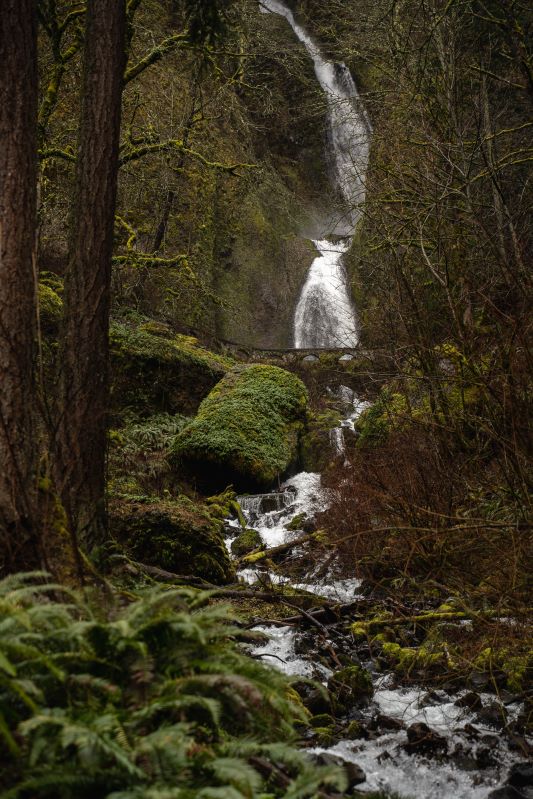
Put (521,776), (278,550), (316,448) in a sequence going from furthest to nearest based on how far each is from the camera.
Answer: (316,448) < (278,550) < (521,776)

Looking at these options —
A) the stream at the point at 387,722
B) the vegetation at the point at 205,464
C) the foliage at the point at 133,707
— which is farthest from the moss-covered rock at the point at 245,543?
the foliage at the point at 133,707

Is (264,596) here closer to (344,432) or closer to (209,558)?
(209,558)

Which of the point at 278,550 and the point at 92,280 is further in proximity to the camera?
the point at 278,550

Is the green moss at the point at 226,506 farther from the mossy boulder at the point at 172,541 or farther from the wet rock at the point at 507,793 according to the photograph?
the wet rock at the point at 507,793

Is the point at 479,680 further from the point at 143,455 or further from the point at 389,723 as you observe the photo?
the point at 143,455

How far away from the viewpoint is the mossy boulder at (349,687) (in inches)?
194

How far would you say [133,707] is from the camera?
207 cm

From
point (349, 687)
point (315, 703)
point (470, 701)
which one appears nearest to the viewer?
point (470, 701)

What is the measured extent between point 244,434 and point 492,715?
330 inches

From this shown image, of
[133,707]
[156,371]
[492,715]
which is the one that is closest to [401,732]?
[492,715]

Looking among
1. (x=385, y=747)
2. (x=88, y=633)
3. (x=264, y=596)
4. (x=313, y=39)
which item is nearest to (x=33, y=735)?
(x=88, y=633)

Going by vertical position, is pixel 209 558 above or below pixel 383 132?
below

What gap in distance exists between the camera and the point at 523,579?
14.2 ft

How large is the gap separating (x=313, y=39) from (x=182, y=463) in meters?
30.8
